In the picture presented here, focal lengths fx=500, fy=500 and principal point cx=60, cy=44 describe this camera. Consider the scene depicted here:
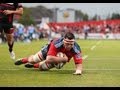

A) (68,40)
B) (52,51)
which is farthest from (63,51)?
(68,40)

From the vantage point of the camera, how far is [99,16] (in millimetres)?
53906

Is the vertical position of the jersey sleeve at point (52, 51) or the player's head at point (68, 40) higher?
the player's head at point (68, 40)

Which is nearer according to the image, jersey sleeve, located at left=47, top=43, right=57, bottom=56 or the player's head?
the player's head

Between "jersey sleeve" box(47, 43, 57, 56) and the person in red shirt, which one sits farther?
"jersey sleeve" box(47, 43, 57, 56)

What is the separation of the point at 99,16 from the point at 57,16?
5.86m

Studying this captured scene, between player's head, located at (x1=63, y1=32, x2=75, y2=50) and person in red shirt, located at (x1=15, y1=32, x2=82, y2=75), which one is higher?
player's head, located at (x1=63, y1=32, x2=75, y2=50)

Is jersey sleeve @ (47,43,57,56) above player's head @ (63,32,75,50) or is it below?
below

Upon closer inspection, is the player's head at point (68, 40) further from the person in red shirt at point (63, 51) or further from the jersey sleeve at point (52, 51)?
the jersey sleeve at point (52, 51)

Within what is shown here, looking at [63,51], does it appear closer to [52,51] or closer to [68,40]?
[52,51]

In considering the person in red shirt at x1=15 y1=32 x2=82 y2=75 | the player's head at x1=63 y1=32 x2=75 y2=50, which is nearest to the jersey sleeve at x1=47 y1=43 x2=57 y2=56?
the person in red shirt at x1=15 y1=32 x2=82 y2=75

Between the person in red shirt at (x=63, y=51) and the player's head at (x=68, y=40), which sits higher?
the player's head at (x=68, y=40)

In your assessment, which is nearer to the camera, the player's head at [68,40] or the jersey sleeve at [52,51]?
the player's head at [68,40]

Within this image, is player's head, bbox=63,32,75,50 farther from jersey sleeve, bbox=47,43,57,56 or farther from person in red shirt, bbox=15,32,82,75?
jersey sleeve, bbox=47,43,57,56

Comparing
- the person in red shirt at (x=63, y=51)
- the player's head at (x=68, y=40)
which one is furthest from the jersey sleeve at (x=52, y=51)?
the player's head at (x=68, y=40)
